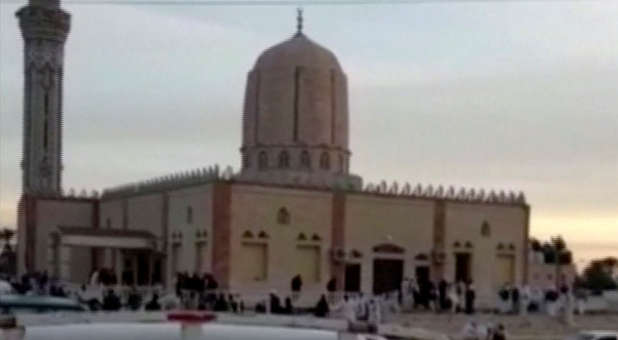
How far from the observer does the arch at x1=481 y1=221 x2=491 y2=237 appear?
4366cm

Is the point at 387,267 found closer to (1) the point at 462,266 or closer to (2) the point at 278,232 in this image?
(1) the point at 462,266

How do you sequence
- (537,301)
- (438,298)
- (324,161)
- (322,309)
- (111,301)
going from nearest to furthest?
(111,301)
(322,309)
(438,298)
(537,301)
(324,161)

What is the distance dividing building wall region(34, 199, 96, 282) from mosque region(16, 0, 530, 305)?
0.16ft

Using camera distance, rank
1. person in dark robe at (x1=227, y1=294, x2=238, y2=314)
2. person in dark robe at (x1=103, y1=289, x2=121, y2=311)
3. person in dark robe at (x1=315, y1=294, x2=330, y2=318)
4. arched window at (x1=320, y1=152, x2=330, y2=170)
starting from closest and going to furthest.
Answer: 1. person in dark robe at (x1=103, y1=289, x2=121, y2=311)
2. person in dark robe at (x1=227, y1=294, x2=238, y2=314)
3. person in dark robe at (x1=315, y1=294, x2=330, y2=318)
4. arched window at (x1=320, y1=152, x2=330, y2=170)

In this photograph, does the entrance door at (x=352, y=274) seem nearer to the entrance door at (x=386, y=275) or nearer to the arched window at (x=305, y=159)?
the entrance door at (x=386, y=275)

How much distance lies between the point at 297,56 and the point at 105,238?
34.9 ft

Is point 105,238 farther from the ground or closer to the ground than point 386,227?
closer to the ground

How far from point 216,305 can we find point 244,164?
20238 mm

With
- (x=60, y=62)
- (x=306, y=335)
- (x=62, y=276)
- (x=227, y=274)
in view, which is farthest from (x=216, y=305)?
(x=60, y=62)

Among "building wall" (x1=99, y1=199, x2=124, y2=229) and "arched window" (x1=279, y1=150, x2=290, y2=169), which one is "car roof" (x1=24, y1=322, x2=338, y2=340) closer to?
"arched window" (x1=279, y1=150, x2=290, y2=169)

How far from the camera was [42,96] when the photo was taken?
54750 millimetres

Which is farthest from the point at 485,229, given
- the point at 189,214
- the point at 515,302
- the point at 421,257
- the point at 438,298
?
the point at 189,214

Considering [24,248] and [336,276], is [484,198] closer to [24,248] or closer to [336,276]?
[336,276]

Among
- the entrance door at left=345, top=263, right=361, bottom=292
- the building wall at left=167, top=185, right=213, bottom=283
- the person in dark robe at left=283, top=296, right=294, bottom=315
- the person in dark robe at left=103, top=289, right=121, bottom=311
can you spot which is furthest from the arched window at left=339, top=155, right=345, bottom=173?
the person in dark robe at left=103, top=289, right=121, bottom=311
